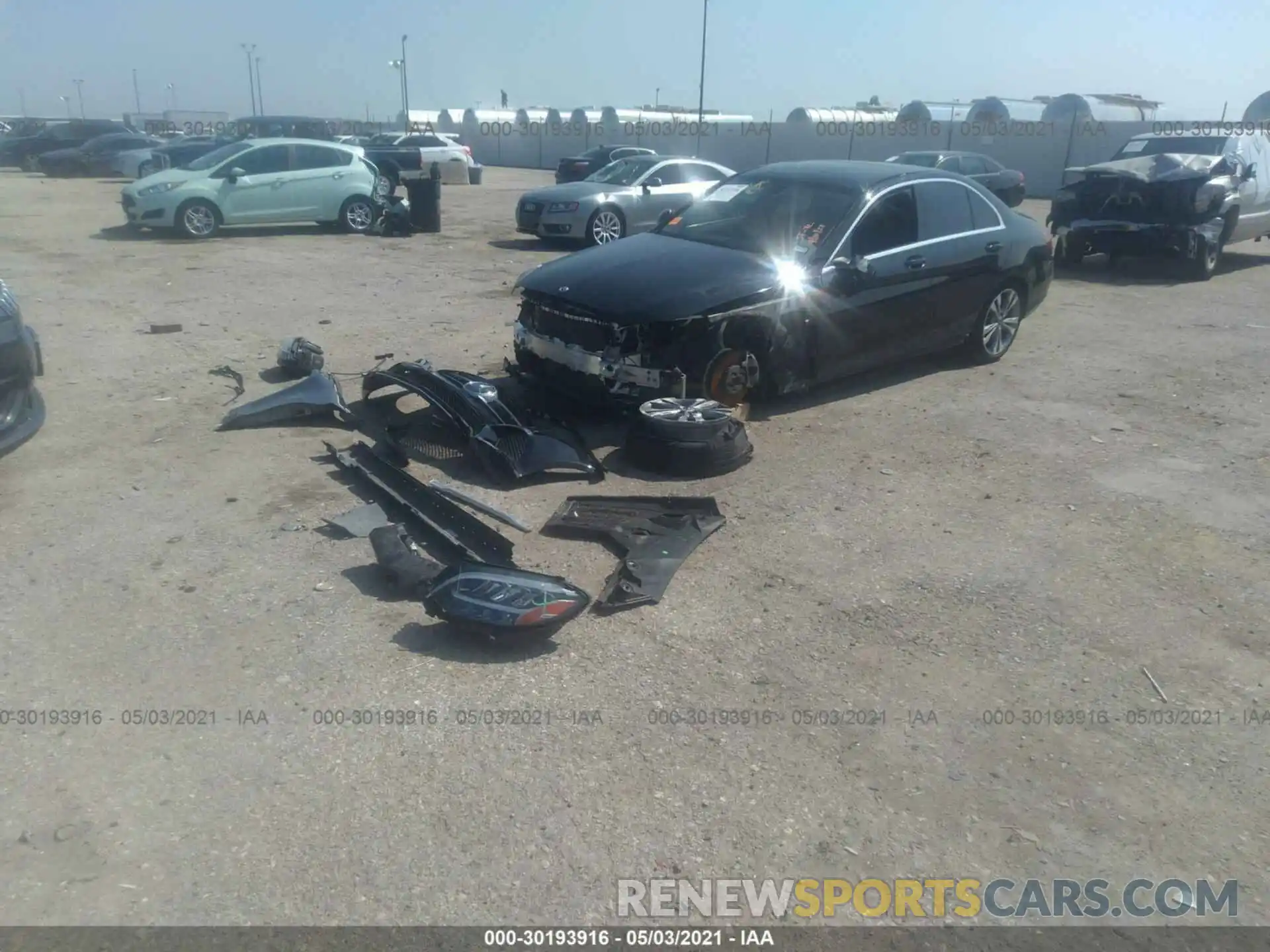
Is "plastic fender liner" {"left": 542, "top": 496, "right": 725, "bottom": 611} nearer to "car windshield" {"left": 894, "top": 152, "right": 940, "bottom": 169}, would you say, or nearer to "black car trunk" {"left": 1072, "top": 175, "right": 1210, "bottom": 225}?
"black car trunk" {"left": 1072, "top": 175, "right": 1210, "bottom": 225}

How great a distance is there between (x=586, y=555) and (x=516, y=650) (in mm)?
984

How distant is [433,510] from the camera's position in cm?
523

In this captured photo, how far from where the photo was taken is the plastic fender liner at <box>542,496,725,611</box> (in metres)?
4.60

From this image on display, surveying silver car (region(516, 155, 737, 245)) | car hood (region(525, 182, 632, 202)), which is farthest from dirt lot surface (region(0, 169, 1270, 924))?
car hood (region(525, 182, 632, 202))

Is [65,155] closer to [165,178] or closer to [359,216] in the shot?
[165,178]

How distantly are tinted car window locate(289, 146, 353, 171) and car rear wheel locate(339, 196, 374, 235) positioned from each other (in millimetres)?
690

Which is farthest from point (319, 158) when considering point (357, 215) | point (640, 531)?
point (640, 531)

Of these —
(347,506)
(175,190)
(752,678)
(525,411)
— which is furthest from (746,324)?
(175,190)

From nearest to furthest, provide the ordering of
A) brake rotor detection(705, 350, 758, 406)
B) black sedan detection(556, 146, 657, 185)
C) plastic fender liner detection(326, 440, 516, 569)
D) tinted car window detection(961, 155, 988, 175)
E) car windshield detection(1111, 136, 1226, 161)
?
plastic fender liner detection(326, 440, 516, 569) < brake rotor detection(705, 350, 758, 406) < car windshield detection(1111, 136, 1226, 161) < tinted car window detection(961, 155, 988, 175) < black sedan detection(556, 146, 657, 185)

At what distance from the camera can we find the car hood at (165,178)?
16.2m

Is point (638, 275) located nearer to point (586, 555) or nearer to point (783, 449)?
point (783, 449)

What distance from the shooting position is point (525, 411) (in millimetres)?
6719

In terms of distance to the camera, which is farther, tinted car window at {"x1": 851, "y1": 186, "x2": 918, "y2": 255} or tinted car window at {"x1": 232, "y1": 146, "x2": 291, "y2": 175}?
tinted car window at {"x1": 232, "y1": 146, "x2": 291, "y2": 175}

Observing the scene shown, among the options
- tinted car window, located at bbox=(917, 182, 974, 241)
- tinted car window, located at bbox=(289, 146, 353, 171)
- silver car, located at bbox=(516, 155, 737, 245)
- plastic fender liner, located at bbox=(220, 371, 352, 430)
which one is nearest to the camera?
plastic fender liner, located at bbox=(220, 371, 352, 430)
